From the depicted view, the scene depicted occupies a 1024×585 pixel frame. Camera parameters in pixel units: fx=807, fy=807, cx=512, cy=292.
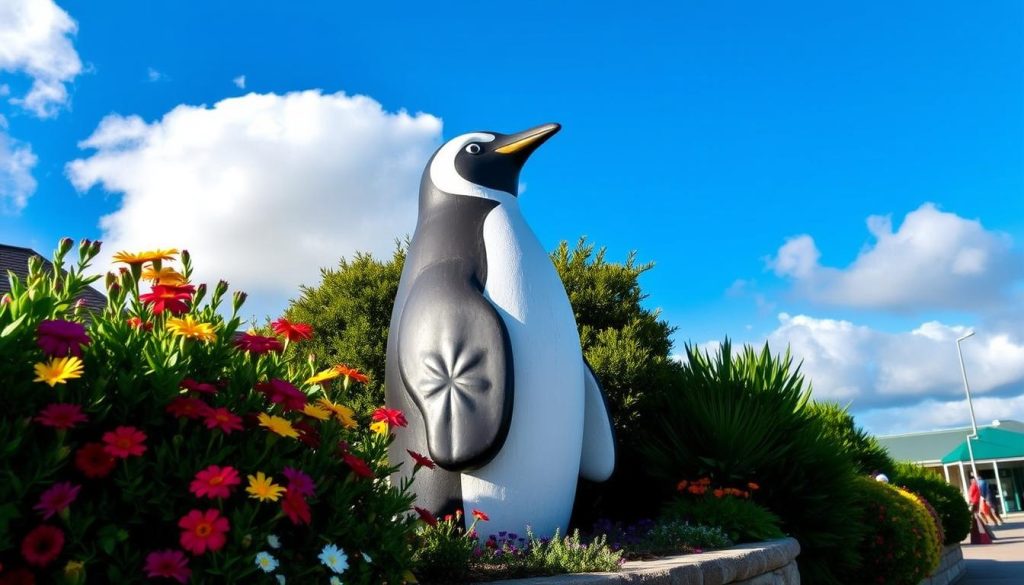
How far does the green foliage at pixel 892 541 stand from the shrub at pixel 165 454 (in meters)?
6.67

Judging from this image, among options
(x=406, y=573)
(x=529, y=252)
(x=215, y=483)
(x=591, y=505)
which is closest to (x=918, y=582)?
(x=591, y=505)

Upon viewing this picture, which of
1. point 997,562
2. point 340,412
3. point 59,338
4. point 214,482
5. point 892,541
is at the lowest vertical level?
point 997,562

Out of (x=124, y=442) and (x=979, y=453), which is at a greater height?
(x=979, y=453)

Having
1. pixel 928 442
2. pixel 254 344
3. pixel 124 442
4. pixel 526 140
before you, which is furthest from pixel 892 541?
pixel 928 442

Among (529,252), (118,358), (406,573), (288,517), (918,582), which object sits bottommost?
(918,582)

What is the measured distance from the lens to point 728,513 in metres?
5.20

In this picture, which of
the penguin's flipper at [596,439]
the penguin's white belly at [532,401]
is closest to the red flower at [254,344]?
the penguin's white belly at [532,401]

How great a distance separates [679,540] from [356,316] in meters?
4.58

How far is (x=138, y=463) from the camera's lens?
1.86m

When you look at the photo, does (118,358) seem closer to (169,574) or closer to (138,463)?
(138,463)

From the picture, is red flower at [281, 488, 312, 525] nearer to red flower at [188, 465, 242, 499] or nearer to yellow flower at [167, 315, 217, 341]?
red flower at [188, 465, 242, 499]

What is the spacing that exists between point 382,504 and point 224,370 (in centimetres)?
60

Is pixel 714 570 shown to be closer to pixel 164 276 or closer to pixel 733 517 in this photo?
pixel 733 517

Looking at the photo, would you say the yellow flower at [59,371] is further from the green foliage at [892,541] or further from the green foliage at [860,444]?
the green foliage at [860,444]
